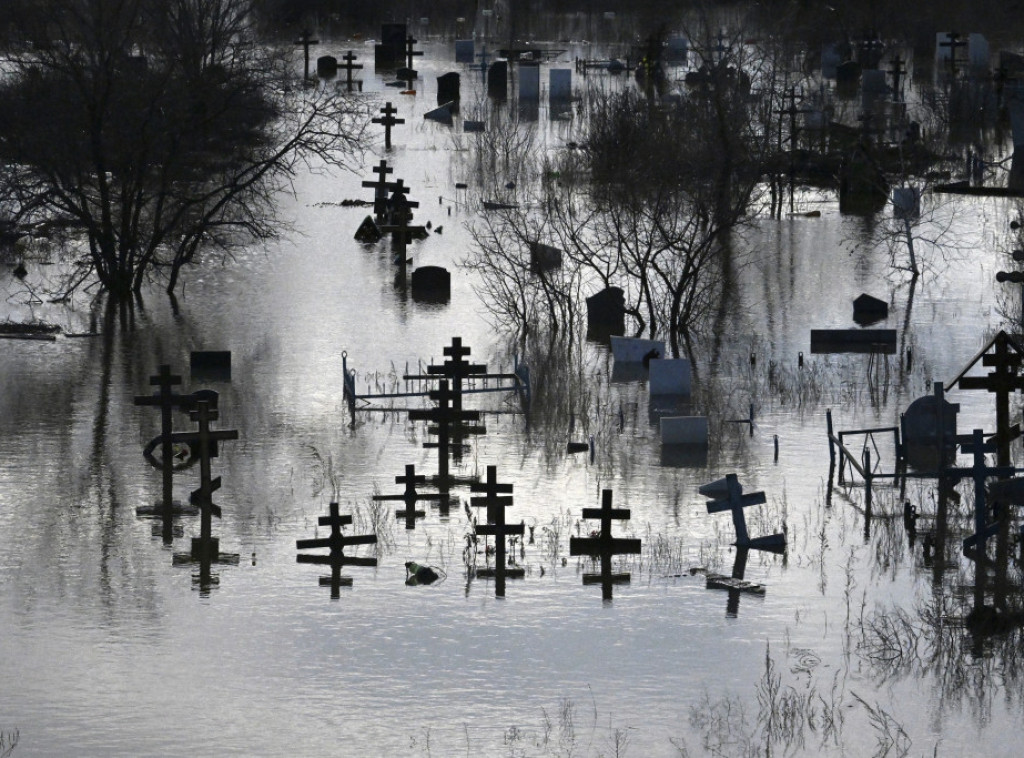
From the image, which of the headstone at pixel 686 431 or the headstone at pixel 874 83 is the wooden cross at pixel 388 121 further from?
the headstone at pixel 686 431

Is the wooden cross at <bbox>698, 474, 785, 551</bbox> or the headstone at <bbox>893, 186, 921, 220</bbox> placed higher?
the headstone at <bbox>893, 186, 921, 220</bbox>

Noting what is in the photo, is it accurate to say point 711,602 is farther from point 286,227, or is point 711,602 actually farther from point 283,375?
point 286,227

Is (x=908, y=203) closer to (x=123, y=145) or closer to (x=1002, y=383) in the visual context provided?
(x=123, y=145)

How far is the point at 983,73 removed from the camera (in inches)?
2005

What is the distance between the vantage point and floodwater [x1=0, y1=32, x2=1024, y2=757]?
13.6 metres

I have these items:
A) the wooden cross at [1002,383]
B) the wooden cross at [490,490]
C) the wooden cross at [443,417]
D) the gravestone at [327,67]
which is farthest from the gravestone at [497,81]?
the wooden cross at [490,490]

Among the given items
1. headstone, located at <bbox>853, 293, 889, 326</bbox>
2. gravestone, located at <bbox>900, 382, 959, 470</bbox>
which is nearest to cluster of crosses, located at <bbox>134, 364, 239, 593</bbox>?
gravestone, located at <bbox>900, 382, 959, 470</bbox>

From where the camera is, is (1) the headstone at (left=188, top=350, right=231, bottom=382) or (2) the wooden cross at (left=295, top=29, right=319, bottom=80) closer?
(1) the headstone at (left=188, top=350, right=231, bottom=382)

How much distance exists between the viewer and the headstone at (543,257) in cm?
2800

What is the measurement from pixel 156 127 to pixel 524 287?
336 inches

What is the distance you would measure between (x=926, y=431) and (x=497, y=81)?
3447 cm

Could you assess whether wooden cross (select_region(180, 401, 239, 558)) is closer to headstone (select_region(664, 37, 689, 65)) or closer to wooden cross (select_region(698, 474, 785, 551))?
wooden cross (select_region(698, 474, 785, 551))

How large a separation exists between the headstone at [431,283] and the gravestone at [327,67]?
26.4m

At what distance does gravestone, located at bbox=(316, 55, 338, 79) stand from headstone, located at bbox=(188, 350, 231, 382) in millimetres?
31886
